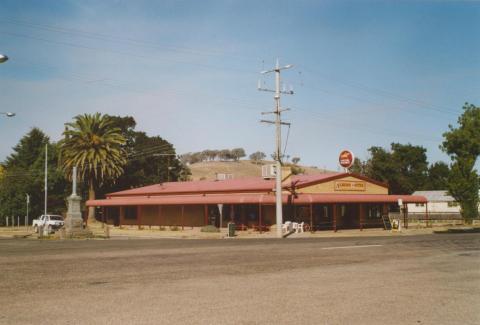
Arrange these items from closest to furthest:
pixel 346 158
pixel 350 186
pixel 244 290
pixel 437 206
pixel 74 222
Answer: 1. pixel 244 290
2. pixel 74 222
3. pixel 350 186
4. pixel 346 158
5. pixel 437 206

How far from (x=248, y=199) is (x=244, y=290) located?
103ft

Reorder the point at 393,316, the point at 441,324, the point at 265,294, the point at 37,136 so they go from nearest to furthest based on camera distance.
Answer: the point at 441,324, the point at 393,316, the point at 265,294, the point at 37,136

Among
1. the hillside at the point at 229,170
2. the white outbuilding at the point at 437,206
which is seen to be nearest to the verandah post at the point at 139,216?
the white outbuilding at the point at 437,206

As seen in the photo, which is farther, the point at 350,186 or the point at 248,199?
the point at 350,186

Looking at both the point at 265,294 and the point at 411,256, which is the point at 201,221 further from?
the point at 265,294

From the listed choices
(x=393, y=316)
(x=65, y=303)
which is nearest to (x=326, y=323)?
(x=393, y=316)

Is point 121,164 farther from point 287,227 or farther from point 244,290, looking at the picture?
point 244,290

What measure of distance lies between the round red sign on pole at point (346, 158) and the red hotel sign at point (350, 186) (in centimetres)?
259

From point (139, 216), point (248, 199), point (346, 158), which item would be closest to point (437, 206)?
point (346, 158)

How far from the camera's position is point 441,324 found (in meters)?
Answer: 7.93

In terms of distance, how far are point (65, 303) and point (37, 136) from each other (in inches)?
3416

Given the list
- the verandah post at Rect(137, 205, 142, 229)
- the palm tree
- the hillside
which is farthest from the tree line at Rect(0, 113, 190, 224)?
the hillside

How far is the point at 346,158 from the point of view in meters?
51.2

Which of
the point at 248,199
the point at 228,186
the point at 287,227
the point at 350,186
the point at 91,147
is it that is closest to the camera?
the point at 287,227
